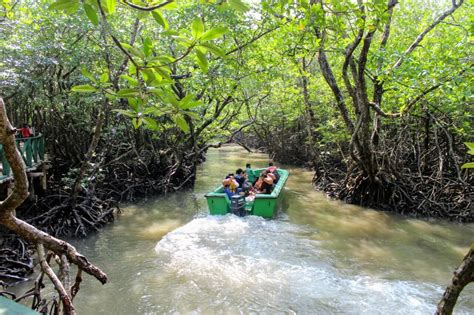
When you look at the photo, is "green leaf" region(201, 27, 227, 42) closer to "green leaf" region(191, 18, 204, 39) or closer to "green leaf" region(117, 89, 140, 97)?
"green leaf" region(191, 18, 204, 39)

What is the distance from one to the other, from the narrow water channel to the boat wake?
17 millimetres

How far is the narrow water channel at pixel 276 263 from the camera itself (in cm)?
564

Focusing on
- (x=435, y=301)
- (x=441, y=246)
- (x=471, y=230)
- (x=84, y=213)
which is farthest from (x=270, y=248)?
(x=471, y=230)

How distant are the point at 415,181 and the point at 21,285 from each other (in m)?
10.8

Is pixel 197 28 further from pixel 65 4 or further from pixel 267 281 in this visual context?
pixel 267 281

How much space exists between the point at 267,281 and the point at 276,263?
816 millimetres

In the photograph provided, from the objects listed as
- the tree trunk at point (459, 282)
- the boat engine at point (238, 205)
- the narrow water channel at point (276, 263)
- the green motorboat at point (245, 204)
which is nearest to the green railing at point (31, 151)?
the narrow water channel at point (276, 263)

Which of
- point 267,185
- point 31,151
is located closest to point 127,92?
point 31,151

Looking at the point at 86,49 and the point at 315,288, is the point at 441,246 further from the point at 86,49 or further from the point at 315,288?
the point at 86,49

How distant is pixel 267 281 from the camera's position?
6320 millimetres

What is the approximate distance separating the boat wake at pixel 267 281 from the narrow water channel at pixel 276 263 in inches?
0.7

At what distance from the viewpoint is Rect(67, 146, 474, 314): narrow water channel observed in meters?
5.64

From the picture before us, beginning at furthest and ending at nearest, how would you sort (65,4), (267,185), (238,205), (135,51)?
(267,185) < (238,205) < (135,51) < (65,4)

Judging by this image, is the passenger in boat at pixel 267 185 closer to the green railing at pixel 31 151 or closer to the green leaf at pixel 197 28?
the green railing at pixel 31 151
